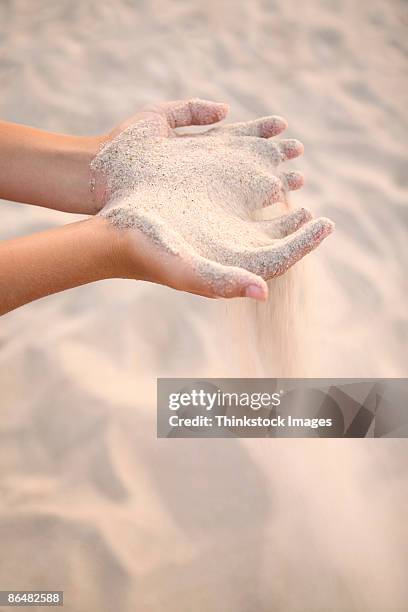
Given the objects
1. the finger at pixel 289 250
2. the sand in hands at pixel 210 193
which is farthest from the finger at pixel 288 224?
the finger at pixel 289 250

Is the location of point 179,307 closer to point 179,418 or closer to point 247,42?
point 179,418

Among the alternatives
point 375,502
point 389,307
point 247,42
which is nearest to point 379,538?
point 375,502

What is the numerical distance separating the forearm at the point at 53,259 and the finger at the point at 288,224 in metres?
0.22

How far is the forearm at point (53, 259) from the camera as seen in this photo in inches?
32.8

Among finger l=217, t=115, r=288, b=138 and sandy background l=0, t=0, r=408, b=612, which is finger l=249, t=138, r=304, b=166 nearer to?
finger l=217, t=115, r=288, b=138

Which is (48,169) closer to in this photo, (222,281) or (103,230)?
(103,230)

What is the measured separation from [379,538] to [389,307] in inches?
18.7

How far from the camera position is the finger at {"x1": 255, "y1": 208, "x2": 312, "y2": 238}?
886mm

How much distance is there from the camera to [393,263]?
4.39ft

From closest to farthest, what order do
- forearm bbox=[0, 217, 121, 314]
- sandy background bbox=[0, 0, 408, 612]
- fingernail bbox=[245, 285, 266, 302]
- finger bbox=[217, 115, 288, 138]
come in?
fingernail bbox=[245, 285, 266, 302] → forearm bbox=[0, 217, 121, 314] → sandy background bbox=[0, 0, 408, 612] → finger bbox=[217, 115, 288, 138]

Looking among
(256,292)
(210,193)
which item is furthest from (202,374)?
(256,292)

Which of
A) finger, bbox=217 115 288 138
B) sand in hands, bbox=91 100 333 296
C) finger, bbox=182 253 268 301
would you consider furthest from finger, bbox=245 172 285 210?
finger, bbox=182 253 268 301

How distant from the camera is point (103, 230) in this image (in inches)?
33.7

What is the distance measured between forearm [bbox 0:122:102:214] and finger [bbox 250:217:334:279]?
1.33 ft
